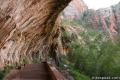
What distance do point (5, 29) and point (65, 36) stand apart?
32.3 metres

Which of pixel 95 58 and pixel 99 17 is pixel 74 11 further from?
pixel 95 58

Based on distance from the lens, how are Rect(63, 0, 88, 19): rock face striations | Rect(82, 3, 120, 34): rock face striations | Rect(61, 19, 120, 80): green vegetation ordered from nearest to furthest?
Rect(61, 19, 120, 80): green vegetation → Rect(82, 3, 120, 34): rock face striations → Rect(63, 0, 88, 19): rock face striations

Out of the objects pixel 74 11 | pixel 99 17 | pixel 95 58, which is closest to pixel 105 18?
pixel 99 17

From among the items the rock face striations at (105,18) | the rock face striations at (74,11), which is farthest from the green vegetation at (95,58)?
the rock face striations at (74,11)

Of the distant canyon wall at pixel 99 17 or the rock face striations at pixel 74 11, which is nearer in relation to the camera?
the distant canyon wall at pixel 99 17

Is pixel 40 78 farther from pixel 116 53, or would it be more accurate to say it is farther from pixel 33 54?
pixel 116 53

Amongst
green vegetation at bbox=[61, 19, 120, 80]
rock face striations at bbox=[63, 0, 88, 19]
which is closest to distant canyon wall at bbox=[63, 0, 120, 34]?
rock face striations at bbox=[63, 0, 88, 19]

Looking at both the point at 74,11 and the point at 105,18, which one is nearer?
the point at 105,18

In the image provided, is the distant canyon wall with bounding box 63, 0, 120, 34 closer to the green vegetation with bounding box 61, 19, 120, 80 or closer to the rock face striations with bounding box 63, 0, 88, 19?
the rock face striations with bounding box 63, 0, 88, 19

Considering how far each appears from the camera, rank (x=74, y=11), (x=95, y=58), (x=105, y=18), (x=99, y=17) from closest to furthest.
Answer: (x=95, y=58)
(x=99, y=17)
(x=105, y=18)
(x=74, y=11)

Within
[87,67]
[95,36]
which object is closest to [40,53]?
[87,67]

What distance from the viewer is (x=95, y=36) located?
53.1m

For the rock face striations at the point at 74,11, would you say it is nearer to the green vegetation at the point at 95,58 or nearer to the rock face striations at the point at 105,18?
the rock face striations at the point at 105,18

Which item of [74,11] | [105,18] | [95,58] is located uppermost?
[74,11]
